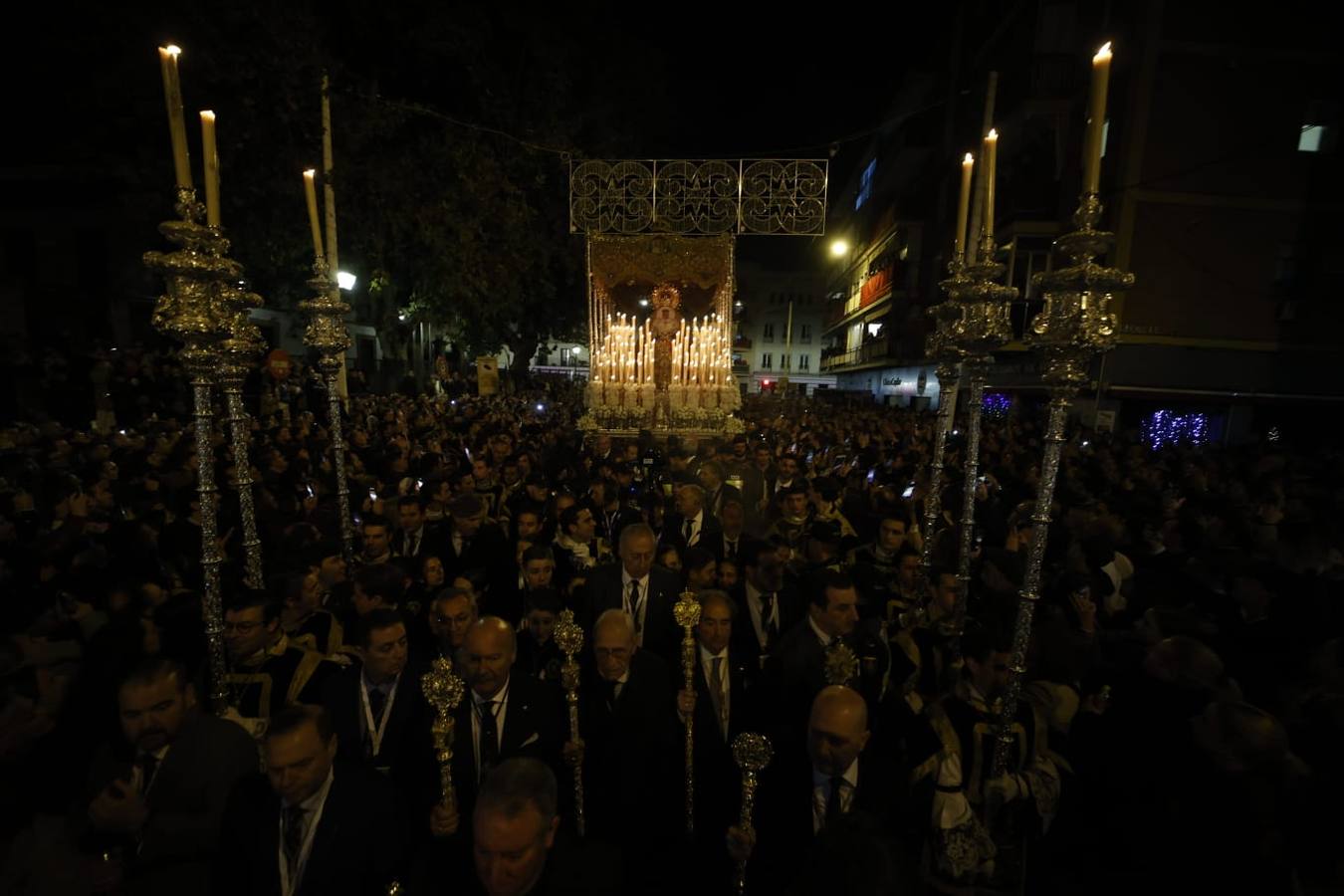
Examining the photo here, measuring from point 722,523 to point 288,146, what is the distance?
1542cm

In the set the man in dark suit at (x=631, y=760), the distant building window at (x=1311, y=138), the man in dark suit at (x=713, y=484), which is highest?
the distant building window at (x=1311, y=138)

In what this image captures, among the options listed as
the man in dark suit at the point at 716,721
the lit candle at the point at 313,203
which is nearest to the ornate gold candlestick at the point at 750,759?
the man in dark suit at the point at 716,721

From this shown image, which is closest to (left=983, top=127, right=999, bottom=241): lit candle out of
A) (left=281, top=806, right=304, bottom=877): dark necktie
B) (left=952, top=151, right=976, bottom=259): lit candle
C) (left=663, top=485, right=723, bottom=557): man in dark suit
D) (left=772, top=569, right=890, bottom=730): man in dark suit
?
(left=952, top=151, right=976, bottom=259): lit candle

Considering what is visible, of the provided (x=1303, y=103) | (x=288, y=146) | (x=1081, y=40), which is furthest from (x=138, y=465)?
(x=1303, y=103)

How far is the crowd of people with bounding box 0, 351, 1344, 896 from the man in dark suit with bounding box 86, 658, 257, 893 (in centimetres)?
1

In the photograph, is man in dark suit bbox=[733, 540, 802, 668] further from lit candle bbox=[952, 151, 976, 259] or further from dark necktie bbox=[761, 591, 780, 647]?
lit candle bbox=[952, 151, 976, 259]

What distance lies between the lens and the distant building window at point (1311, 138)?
59.7 ft

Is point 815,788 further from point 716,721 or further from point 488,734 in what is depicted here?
point 488,734

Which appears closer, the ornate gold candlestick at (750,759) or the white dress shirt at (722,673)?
the ornate gold candlestick at (750,759)

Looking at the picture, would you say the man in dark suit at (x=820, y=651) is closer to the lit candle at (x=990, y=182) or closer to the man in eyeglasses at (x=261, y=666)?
the lit candle at (x=990, y=182)

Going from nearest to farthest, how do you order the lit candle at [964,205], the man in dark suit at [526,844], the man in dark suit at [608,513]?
the man in dark suit at [526,844] → the lit candle at [964,205] → the man in dark suit at [608,513]

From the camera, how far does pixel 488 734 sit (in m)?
Answer: 3.30

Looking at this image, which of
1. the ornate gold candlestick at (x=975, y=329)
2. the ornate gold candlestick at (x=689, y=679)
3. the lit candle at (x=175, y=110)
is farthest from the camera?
the ornate gold candlestick at (x=975, y=329)

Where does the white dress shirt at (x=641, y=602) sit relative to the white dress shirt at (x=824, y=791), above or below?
above
